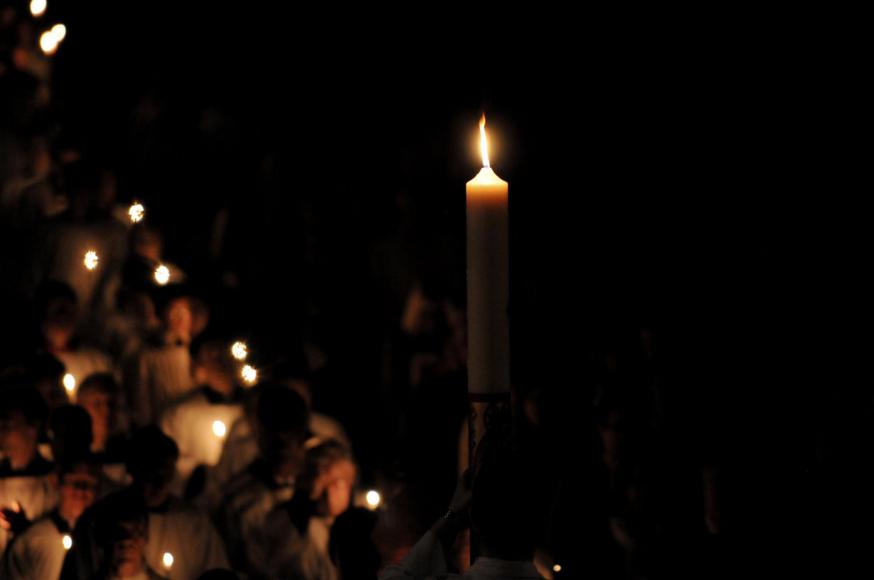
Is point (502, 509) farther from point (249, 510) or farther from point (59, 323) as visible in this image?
point (59, 323)

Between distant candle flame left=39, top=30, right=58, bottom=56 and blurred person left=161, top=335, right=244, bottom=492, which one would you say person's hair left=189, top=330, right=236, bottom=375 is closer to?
blurred person left=161, top=335, right=244, bottom=492

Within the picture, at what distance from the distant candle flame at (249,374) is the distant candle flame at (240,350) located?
0.14 ft

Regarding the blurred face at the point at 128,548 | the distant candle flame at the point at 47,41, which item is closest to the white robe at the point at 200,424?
the blurred face at the point at 128,548

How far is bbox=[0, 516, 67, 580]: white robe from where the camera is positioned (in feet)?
18.3

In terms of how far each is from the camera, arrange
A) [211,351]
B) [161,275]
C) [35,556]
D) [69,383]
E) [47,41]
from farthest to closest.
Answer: [47,41]
[161,275]
[211,351]
[69,383]
[35,556]

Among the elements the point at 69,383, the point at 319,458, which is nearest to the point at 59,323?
the point at 69,383

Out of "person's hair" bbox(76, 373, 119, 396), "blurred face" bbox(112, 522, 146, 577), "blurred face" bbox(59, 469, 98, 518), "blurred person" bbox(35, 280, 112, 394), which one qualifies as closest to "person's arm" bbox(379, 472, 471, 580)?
"blurred face" bbox(112, 522, 146, 577)

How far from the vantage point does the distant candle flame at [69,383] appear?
20.9 feet

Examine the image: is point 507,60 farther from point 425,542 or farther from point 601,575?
point 425,542

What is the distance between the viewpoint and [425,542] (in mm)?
2451

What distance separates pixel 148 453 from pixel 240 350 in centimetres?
109

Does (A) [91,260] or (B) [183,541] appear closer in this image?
(B) [183,541]

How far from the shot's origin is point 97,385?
621cm

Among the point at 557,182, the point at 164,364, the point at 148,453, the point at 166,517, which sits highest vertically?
the point at 557,182
